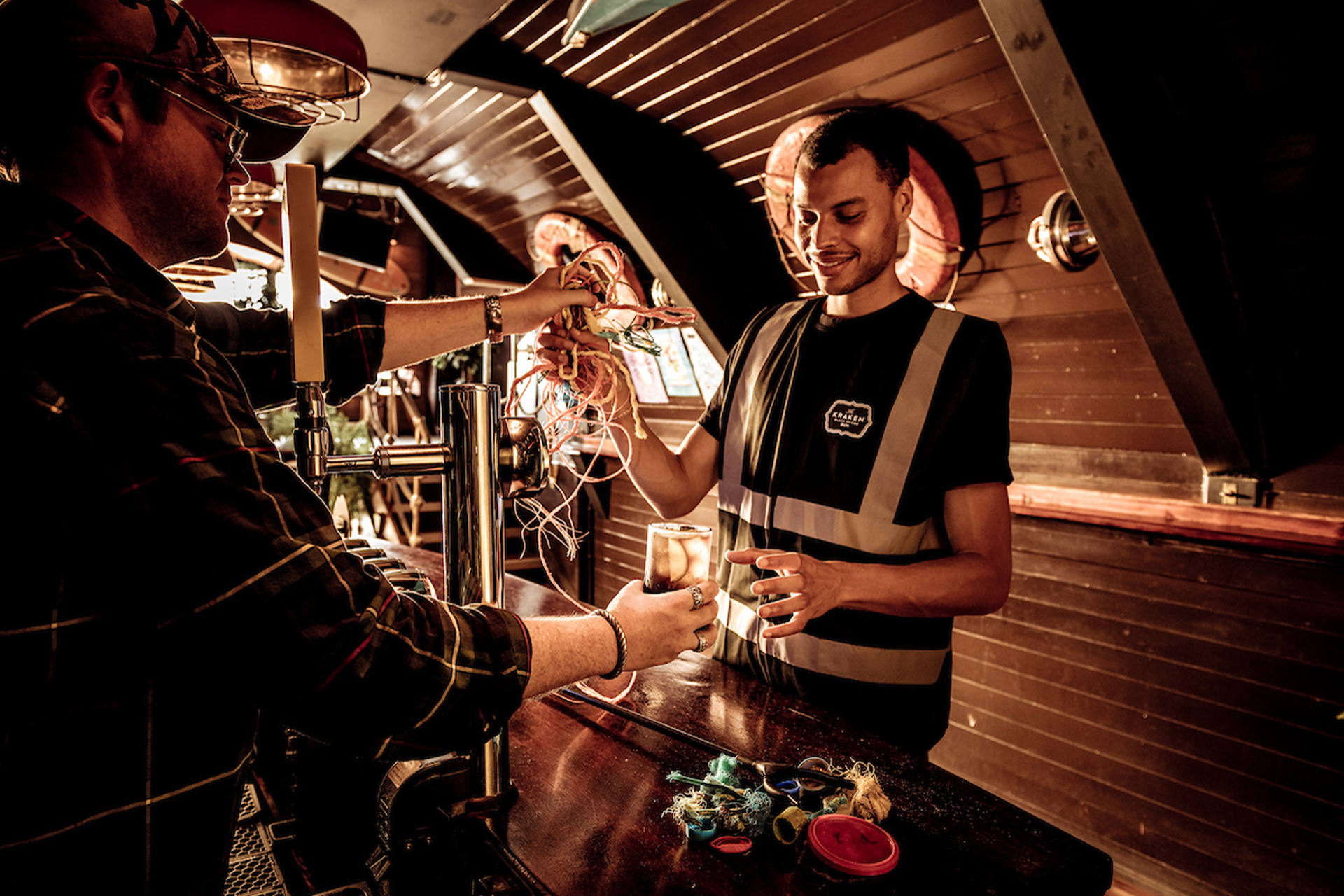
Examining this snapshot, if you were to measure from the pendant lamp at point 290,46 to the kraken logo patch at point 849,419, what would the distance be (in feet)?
5.27

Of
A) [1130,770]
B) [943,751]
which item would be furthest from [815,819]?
[943,751]

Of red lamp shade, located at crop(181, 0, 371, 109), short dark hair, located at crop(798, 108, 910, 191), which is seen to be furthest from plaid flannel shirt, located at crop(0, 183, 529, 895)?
short dark hair, located at crop(798, 108, 910, 191)

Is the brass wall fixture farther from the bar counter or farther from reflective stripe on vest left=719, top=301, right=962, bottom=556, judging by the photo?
the bar counter

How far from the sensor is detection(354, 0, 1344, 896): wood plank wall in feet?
8.64

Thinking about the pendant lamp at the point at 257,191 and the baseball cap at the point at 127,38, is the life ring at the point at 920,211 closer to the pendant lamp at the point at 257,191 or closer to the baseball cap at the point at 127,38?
the baseball cap at the point at 127,38

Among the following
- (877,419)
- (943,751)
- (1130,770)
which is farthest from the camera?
(943,751)

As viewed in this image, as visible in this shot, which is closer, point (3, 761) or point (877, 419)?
point (3, 761)

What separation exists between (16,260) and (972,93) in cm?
294

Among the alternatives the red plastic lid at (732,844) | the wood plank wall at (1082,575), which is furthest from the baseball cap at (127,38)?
the wood plank wall at (1082,575)

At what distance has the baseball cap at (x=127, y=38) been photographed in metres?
0.90

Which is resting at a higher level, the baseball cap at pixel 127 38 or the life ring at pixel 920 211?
the life ring at pixel 920 211

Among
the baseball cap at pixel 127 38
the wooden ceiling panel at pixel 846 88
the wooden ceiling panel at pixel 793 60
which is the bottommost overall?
the baseball cap at pixel 127 38

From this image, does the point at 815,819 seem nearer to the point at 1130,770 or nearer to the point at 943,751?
the point at 1130,770

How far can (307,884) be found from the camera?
46.3 inches
